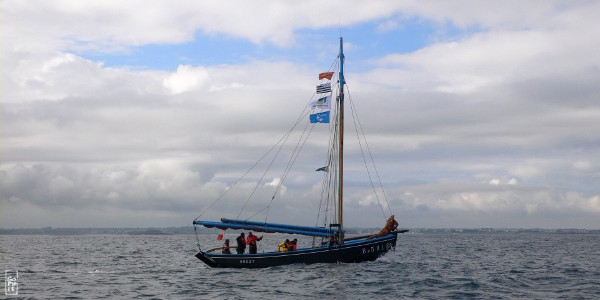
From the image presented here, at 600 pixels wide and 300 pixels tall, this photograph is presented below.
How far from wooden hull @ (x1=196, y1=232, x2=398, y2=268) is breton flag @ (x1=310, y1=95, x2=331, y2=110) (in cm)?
1068

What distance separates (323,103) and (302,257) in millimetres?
11938

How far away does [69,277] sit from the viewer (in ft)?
140

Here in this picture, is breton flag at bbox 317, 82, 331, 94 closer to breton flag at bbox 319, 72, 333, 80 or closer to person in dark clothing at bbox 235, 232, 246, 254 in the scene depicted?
breton flag at bbox 319, 72, 333, 80

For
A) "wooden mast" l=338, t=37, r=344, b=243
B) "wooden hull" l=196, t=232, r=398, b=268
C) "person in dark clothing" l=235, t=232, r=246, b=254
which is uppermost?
"wooden mast" l=338, t=37, r=344, b=243

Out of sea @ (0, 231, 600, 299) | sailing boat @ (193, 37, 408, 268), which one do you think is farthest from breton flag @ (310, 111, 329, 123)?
sea @ (0, 231, 600, 299)

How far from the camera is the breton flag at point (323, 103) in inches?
1758

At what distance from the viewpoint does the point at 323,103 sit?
1763 inches

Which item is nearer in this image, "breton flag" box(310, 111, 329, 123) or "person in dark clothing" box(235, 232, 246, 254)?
"breton flag" box(310, 111, 329, 123)

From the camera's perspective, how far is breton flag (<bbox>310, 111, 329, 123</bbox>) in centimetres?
4438

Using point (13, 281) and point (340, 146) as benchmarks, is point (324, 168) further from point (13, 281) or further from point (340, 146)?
point (13, 281)

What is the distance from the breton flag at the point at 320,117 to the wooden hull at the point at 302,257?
31.5 ft

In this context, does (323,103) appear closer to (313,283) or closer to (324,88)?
(324,88)

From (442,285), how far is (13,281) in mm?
28307

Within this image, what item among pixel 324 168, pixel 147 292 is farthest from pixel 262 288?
pixel 324 168
